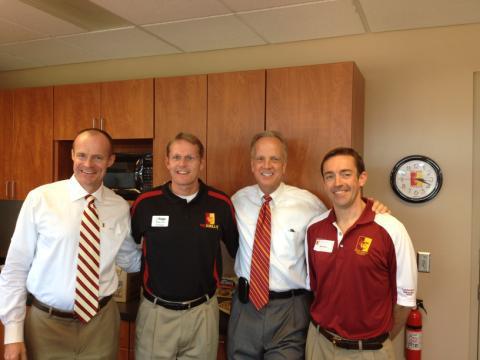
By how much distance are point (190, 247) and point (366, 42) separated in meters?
1.89

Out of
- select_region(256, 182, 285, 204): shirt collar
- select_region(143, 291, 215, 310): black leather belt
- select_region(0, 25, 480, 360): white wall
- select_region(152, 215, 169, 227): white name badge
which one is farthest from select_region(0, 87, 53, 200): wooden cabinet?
select_region(0, 25, 480, 360): white wall

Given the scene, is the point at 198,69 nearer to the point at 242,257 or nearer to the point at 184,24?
the point at 184,24

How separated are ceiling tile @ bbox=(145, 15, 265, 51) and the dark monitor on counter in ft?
7.16

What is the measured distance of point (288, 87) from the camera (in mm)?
2553

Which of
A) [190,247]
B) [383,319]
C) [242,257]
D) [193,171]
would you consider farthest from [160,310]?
[383,319]

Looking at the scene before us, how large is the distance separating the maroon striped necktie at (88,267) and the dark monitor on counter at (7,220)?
2.33 m

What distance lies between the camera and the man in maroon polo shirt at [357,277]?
69.9 inches

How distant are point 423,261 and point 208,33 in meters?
2.14

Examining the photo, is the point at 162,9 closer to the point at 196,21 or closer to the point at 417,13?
the point at 196,21

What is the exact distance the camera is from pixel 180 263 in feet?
6.40

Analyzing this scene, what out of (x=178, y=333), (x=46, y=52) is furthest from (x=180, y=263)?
(x=46, y=52)

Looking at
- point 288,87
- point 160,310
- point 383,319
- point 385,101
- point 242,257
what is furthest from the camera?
point 385,101

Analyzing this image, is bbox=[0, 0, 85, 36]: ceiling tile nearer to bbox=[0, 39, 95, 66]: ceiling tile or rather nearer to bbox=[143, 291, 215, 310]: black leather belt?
bbox=[0, 39, 95, 66]: ceiling tile

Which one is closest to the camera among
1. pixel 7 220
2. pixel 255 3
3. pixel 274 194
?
pixel 274 194
